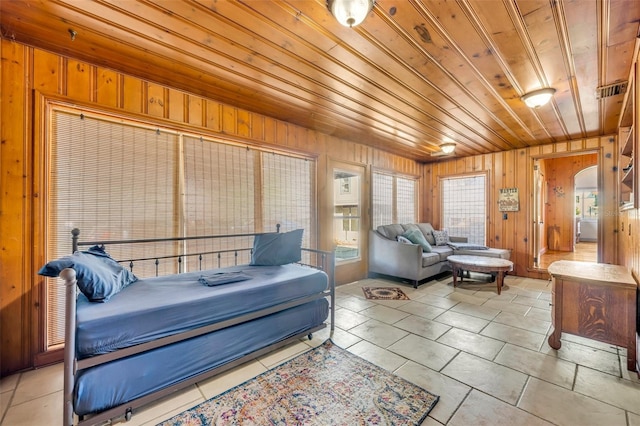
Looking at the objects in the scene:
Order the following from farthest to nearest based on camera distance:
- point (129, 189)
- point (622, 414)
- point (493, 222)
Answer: point (493, 222), point (129, 189), point (622, 414)

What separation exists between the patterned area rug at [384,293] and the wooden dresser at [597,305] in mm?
1750

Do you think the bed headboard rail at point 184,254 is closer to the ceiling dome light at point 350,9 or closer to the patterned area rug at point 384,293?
the patterned area rug at point 384,293

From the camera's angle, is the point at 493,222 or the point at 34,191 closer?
the point at 34,191

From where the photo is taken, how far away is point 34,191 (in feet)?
6.64

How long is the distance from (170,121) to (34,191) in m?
1.20

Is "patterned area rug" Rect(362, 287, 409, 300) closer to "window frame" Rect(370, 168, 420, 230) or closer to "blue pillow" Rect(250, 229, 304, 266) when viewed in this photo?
"window frame" Rect(370, 168, 420, 230)

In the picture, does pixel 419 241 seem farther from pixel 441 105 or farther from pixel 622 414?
pixel 622 414

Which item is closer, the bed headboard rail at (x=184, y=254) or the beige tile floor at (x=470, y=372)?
the beige tile floor at (x=470, y=372)

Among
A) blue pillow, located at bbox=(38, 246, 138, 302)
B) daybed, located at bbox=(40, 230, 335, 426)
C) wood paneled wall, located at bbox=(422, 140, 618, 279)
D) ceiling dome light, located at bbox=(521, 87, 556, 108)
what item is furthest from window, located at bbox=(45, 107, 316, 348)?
wood paneled wall, located at bbox=(422, 140, 618, 279)

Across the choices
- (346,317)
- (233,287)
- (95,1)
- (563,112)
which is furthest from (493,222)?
(95,1)

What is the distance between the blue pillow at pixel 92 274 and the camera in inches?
57.0

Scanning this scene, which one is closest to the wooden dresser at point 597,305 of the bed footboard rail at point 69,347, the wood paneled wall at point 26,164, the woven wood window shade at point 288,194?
the woven wood window shade at point 288,194

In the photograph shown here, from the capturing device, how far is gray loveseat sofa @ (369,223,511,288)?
4281mm

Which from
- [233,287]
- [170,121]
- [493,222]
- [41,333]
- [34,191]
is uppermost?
[170,121]
